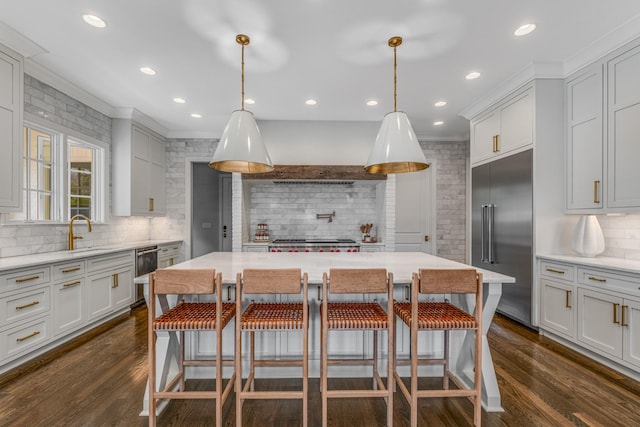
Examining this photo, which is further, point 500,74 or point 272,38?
point 500,74

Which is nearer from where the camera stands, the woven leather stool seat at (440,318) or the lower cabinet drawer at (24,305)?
the woven leather stool seat at (440,318)

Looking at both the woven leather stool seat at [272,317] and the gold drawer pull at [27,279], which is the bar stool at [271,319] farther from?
the gold drawer pull at [27,279]

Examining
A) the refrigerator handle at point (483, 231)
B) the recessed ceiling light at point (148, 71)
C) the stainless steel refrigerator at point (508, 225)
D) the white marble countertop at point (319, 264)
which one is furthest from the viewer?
the refrigerator handle at point (483, 231)

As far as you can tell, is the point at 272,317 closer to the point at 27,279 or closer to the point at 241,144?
the point at 241,144

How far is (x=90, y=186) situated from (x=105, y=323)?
1.89m

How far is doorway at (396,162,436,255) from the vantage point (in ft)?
19.5

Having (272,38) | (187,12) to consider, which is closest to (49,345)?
(187,12)

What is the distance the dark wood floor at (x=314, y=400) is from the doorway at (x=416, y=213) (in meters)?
3.09

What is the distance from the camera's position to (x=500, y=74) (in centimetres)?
354

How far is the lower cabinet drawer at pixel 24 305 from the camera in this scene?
8.36ft

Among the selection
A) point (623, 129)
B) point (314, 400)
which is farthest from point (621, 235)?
point (314, 400)

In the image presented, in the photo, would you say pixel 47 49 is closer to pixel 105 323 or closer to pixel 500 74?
pixel 105 323

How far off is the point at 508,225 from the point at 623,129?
4.59 feet

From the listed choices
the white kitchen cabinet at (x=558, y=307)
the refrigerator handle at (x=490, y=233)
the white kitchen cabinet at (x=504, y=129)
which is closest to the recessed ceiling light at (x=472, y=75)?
the white kitchen cabinet at (x=504, y=129)
